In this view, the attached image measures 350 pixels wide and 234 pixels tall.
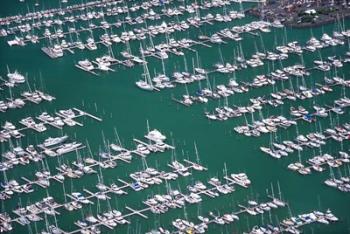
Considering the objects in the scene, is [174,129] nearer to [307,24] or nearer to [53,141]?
[53,141]

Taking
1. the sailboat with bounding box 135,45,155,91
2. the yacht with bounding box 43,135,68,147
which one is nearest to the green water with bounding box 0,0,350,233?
the sailboat with bounding box 135,45,155,91

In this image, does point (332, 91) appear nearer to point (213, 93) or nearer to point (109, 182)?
point (213, 93)

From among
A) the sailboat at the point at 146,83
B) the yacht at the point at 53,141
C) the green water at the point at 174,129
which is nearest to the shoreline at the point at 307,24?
the green water at the point at 174,129

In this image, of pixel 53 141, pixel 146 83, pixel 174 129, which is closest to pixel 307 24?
pixel 146 83

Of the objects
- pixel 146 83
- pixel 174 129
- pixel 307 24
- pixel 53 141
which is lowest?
pixel 174 129

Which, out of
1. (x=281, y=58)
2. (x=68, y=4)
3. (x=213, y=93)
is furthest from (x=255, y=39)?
(x=68, y=4)

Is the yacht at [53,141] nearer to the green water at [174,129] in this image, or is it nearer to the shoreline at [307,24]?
the green water at [174,129]

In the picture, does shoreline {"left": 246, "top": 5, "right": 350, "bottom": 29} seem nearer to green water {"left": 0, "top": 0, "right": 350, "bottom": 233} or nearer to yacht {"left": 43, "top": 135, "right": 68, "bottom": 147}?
green water {"left": 0, "top": 0, "right": 350, "bottom": 233}

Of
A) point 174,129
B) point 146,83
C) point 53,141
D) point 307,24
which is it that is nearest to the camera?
point 53,141
